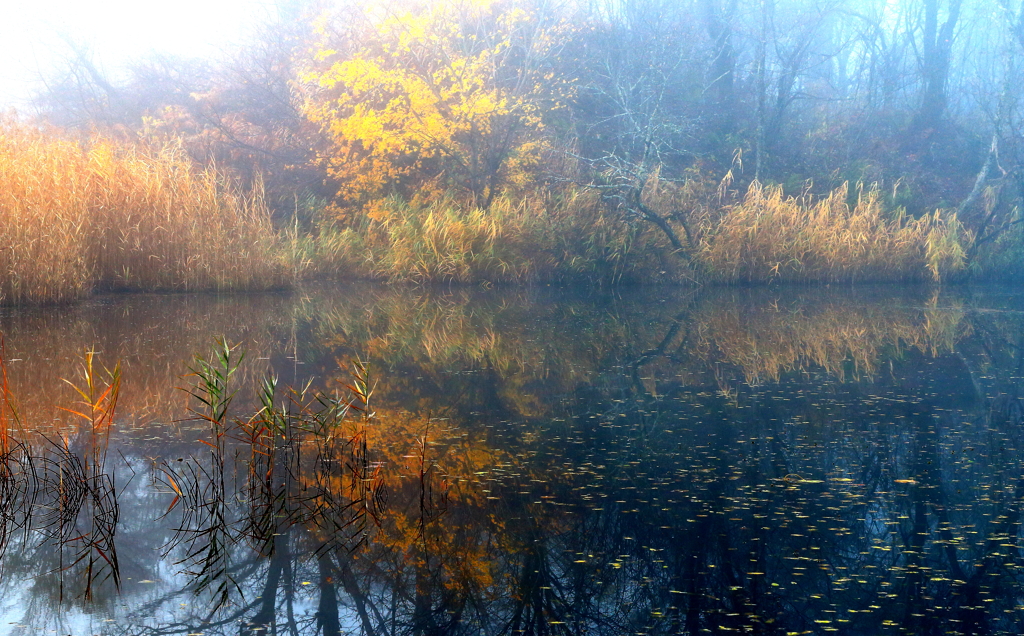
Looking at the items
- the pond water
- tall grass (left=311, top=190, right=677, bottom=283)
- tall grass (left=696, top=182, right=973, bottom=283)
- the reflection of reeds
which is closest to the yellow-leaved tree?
tall grass (left=311, top=190, right=677, bottom=283)

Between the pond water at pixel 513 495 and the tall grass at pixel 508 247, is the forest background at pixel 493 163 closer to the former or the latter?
the tall grass at pixel 508 247

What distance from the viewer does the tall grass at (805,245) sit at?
15789 millimetres

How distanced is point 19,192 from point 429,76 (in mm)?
9818

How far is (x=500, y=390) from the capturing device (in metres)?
6.14

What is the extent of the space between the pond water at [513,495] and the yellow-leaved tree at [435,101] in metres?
10.8

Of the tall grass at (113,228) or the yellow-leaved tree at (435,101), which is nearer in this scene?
the tall grass at (113,228)

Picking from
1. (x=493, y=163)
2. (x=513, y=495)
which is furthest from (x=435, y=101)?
(x=513, y=495)

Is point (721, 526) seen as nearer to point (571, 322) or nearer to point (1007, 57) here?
point (571, 322)

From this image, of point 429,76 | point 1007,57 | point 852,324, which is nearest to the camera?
point 852,324

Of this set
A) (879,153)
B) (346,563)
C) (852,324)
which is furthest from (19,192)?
(879,153)

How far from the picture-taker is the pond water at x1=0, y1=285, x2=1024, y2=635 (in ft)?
8.73

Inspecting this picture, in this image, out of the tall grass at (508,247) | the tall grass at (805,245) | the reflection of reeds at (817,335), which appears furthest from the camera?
the tall grass at (805,245)

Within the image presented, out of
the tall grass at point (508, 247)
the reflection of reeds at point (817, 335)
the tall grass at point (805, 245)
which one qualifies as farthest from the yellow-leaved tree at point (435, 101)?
the reflection of reeds at point (817, 335)

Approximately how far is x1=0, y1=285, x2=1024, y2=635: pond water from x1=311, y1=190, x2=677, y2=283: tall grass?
8.00 m
